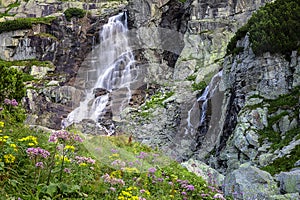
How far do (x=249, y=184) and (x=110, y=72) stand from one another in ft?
117

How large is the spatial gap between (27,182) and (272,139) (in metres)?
12.4

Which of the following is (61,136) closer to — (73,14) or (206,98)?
(206,98)

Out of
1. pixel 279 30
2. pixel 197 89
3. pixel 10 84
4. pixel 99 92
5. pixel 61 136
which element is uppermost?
pixel 279 30

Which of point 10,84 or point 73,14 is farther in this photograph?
point 73,14

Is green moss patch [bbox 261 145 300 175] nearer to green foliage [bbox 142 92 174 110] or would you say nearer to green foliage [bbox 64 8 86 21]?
green foliage [bbox 142 92 174 110]

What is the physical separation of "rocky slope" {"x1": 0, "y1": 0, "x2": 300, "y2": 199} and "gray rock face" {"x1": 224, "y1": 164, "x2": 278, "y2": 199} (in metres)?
0.03

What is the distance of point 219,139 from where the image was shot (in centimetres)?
1861

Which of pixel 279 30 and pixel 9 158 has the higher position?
pixel 279 30

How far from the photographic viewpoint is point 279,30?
1805 centimetres

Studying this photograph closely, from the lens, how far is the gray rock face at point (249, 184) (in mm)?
8541

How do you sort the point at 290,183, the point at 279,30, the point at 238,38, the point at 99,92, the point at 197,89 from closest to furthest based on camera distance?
the point at 290,183, the point at 279,30, the point at 238,38, the point at 197,89, the point at 99,92

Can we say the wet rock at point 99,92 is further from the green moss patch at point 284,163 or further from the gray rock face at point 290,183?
the gray rock face at point 290,183

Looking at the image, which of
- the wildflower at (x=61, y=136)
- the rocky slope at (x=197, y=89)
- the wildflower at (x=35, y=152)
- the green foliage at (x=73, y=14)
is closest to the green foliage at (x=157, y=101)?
the rocky slope at (x=197, y=89)

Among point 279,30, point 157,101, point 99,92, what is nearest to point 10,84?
point 279,30
